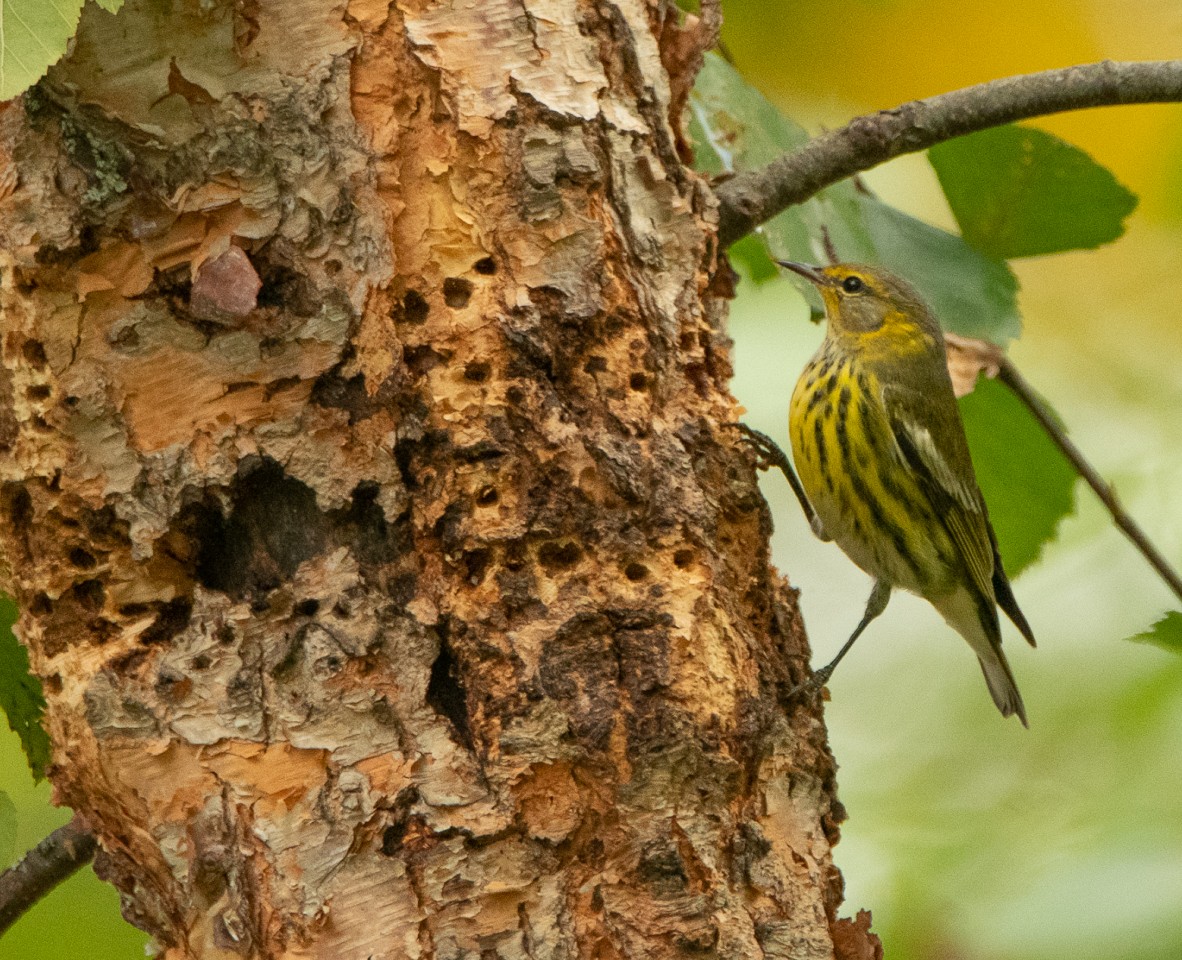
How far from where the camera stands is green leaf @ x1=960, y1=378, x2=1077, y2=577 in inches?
136

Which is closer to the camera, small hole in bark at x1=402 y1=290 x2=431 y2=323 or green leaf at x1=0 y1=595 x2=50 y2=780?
small hole in bark at x1=402 y1=290 x2=431 y2=323

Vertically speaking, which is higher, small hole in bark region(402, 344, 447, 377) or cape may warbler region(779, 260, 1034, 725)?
cape may warbler region(779, 260, 1034, 725)

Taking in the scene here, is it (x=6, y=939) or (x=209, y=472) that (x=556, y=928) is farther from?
(x=6, y=939)

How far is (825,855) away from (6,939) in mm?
2406

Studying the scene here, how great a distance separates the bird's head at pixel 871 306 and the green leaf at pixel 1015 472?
1.16m

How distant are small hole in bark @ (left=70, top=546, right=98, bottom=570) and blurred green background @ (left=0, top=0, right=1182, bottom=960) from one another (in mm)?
1667

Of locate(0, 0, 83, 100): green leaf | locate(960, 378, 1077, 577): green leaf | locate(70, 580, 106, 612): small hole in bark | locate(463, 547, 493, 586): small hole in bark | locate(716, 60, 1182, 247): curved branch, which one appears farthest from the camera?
locate(960, 378, 1077, 577): green leaf

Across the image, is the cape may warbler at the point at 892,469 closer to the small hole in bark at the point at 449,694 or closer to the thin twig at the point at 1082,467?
the thin twig at the point at 1082,467

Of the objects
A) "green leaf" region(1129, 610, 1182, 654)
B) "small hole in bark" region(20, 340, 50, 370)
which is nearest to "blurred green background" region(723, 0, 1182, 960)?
"green leaf" region(1129, 610, 1182, 654)

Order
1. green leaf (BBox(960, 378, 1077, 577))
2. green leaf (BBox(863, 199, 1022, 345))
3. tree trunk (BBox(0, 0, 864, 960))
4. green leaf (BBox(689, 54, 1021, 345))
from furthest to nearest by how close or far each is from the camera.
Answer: green leaf (BBox(960, 378, 1077, 577)), green leaf (BBox(863, 199, 1022, 345)), green leaf (BBox(689, 54, 1021, 345)), tree trunk (BBox(0, 0, 864, 960))

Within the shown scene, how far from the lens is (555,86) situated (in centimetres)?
233

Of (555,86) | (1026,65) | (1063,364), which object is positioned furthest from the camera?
(1063,364)

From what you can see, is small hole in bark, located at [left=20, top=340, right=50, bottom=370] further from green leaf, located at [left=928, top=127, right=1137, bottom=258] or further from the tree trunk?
green leaf, located at [left=928, top=127, right=1137, bottom=258]

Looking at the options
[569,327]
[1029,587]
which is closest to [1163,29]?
[1029,587]
